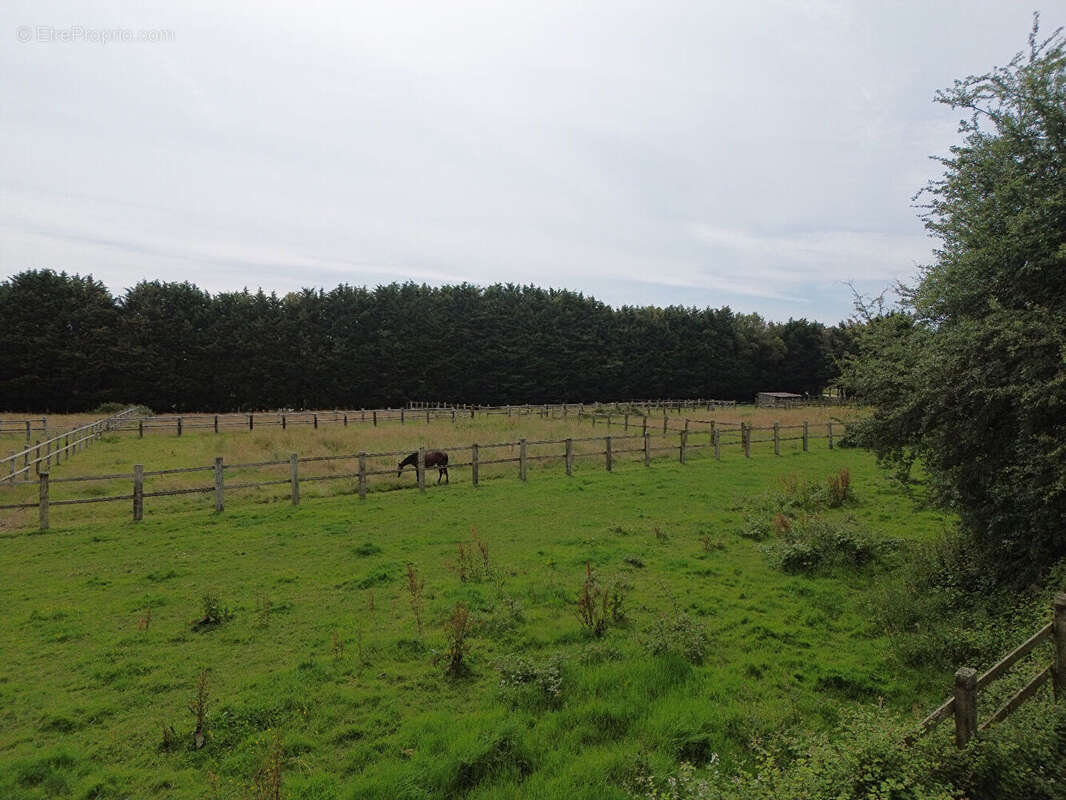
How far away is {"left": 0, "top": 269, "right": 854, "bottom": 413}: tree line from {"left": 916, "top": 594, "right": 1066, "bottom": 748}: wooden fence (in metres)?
41.2

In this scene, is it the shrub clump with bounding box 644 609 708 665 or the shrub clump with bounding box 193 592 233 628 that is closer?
the shrub clump with bounding box 644 609 708 665

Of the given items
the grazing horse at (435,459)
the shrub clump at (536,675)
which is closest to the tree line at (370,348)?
the grazing horse at (435,459)

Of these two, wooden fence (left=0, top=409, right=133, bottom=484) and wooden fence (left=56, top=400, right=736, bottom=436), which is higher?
wooden fence (left=56, top=400, right=736, bottom=436)

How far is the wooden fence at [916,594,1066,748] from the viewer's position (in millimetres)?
3752

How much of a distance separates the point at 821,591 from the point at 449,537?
20.7ft

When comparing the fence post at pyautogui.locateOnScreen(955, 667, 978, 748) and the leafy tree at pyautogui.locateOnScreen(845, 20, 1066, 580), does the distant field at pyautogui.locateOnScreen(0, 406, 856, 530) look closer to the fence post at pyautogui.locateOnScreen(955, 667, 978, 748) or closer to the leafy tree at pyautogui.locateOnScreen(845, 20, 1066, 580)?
the leafy tree at pyautogui.locateOnScreen(845, 20, 1066, 580)

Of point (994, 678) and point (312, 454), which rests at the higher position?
point (994, 678)

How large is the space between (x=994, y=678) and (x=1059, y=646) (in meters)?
0.62

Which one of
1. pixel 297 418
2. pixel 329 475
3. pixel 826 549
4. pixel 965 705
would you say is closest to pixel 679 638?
pixel 965 705

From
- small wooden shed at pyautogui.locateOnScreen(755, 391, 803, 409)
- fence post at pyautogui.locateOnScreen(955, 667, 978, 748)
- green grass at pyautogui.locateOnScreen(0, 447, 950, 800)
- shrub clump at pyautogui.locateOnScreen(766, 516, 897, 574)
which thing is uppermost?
small wooden shed at pyautogui.locateOnScreen(755, 391, 803, 409)

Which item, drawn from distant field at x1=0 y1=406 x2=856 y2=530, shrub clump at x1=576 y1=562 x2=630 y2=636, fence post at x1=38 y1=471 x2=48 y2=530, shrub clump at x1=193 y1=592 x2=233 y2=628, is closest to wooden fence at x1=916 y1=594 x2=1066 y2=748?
shrub clump at x1=576 y1=562 x2=630 y2=636

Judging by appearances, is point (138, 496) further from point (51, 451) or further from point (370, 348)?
point (370, 348)

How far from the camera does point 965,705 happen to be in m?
3.75

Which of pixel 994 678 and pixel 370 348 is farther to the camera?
pixel 370 348
